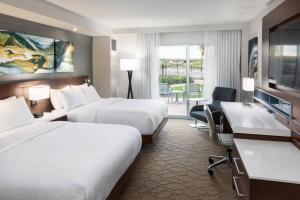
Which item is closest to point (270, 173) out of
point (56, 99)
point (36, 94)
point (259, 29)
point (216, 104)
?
point (36, 94)

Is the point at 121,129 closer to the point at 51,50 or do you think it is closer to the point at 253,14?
the point at 51,50

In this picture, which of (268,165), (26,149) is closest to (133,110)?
(26,149)

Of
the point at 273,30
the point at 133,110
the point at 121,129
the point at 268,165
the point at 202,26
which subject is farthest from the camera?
the point at 202,26

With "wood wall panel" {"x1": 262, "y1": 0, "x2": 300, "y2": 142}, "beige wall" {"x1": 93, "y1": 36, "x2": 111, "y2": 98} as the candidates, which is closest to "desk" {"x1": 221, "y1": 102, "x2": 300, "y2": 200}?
"wood wall panel" {"x1": 262, "y1": 0, "x2": 300, "y2": 142}

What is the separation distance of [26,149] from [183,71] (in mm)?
5146

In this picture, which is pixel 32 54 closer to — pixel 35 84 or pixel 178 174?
pixel 35 84

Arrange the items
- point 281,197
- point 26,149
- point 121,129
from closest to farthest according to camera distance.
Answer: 1. point 281,197
2. point 26,149
3. point 121,129

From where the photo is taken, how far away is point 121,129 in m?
3.18

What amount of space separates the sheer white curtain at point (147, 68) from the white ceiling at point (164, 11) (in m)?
0.66

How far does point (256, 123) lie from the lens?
2732mm

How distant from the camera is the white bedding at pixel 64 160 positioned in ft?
5.89

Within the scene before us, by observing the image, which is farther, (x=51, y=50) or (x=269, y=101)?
(x=51, y=50)

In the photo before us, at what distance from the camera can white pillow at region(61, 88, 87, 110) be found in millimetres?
4578

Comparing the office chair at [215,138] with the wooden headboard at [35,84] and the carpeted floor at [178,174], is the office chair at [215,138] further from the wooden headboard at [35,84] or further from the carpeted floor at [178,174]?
the wooden headboard at [35,84]
